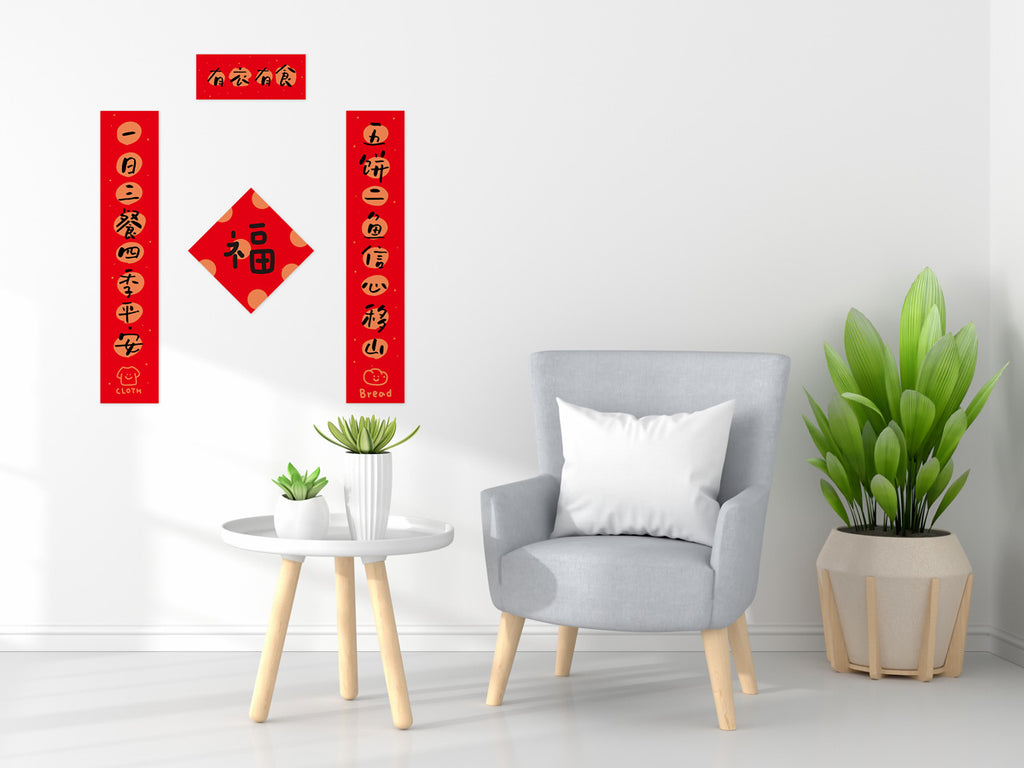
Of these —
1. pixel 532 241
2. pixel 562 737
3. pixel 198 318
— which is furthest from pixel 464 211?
pixel 562 737

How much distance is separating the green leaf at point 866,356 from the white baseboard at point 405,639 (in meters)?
0.83

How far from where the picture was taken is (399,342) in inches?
123

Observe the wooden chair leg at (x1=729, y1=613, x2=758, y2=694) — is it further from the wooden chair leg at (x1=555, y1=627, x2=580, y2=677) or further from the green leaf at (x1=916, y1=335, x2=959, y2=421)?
the green leaf at (x1=916, y1=335, x2=959, y2=421)

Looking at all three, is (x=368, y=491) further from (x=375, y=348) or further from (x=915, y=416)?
(x=915, y=416)

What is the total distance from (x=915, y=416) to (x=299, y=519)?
5.68ft

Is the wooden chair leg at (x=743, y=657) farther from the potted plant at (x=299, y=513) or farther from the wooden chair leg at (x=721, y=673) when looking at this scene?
the potted plant at (x=299, y=513)

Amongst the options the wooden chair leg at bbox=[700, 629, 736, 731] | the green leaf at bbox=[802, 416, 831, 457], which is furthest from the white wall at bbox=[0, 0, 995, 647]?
the wooden chair leg at bbox=[700, 629, 736, 731]

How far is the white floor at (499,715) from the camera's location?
2162 millimetres

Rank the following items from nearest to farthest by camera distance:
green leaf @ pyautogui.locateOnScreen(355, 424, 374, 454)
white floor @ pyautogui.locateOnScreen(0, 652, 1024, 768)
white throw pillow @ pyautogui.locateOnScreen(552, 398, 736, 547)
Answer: white floor @ pyautogui.locateOnScreen(0, 652, 1024, 768) < green leaf @ pyautogui.locateOnScreen(355, 424, 374, 454) < white throw pillow @ pyautogui.locateOnScreen(552, 398, 736, 547)

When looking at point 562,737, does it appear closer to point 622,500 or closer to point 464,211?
point 622,500

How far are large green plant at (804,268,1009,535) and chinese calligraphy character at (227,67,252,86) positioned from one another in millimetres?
2026

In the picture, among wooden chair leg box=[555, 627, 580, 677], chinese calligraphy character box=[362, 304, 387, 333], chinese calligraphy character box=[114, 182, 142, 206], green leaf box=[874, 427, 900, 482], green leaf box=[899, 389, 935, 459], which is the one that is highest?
chinese calligraphy character box=[114, 182, 142, 206]

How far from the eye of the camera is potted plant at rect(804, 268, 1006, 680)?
107 inches

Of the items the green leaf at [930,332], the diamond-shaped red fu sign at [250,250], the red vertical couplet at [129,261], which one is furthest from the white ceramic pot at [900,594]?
the red vertical couplet at [129,261]
